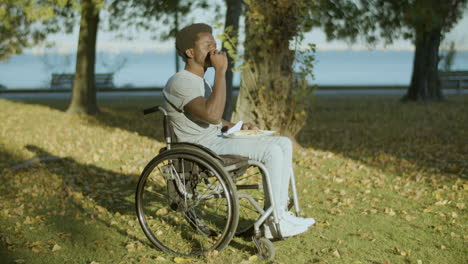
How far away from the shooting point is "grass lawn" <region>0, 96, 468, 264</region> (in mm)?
3889

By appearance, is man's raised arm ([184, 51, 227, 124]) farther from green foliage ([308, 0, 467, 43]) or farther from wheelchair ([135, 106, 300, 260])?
green foliage ([308, 0, 467, 43])

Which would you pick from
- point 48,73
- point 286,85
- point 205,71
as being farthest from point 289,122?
point 48,73

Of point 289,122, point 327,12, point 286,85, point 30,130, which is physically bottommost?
point 30,130

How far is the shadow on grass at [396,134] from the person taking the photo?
736 centimetres

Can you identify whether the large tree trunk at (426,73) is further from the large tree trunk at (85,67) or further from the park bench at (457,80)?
the large tree trunk at (85,67)

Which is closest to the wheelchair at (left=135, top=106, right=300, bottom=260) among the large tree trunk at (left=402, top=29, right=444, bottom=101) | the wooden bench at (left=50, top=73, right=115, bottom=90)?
the large tree trunk at (left=402, top=29, right=444, bottom=101)

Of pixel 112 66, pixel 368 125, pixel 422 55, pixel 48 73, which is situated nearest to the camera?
pixel 368 125

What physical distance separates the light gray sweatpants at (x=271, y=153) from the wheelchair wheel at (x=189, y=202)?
0.22 meters

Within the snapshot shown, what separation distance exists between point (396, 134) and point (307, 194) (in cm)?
490

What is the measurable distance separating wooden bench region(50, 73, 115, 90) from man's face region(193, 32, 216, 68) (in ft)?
65.2

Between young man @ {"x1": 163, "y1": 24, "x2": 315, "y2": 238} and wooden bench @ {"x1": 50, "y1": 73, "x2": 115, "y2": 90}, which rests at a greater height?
young man @ {"x1": 163, "y1": 24, "x2": 315, "y2": 238}

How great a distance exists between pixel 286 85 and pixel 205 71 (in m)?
4.01

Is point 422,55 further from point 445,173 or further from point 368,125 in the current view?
point 445,173

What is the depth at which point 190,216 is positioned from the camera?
164 inches
